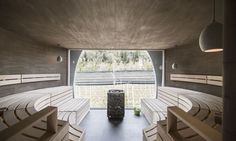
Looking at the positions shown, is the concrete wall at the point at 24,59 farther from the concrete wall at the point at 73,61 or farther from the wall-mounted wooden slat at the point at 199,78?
the wall-mounted wooden slat at the point at 199,78

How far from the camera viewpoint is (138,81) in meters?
8.93

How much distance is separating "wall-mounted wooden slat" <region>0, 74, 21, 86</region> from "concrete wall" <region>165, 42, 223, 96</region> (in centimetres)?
473

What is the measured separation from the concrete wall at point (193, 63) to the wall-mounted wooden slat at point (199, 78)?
117 mm

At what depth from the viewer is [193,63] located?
19.4ft

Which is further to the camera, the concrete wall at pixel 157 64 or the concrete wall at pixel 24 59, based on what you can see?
the concrete wall at pixel 157 64

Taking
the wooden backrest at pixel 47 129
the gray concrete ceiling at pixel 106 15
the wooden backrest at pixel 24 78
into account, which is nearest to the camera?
the wooden backrest at pixel 47 129

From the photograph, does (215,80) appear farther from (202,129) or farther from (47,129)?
(47,129)

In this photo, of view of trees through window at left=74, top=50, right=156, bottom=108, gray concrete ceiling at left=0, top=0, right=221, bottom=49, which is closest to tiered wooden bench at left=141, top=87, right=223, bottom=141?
gray concrete ceiling at left=0, top=0, right=221, bottom=49

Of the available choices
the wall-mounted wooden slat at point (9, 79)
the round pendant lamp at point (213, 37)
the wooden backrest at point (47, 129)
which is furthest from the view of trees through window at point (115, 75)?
the round pendant lamp at point (213, 37)

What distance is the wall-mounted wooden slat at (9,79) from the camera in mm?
4070

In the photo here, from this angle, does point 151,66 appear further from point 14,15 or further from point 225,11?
point 225,11

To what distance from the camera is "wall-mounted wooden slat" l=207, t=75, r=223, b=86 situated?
4.34 meters

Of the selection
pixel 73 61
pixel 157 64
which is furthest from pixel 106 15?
pixel 157 64

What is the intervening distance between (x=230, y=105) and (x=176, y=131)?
1.35 m
